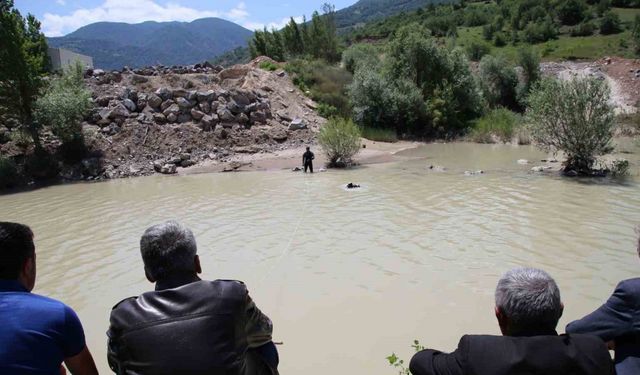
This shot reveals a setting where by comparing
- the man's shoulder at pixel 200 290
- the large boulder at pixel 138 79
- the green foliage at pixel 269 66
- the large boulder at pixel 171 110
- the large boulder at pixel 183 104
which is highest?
the green foliage at pixel 269 66

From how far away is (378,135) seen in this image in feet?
96.4

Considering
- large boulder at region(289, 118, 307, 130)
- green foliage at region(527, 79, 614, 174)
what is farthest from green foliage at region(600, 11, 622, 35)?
green foliage at region(527, 79, 614, 174)

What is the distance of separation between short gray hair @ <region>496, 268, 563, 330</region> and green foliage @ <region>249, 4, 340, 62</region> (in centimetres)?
4670

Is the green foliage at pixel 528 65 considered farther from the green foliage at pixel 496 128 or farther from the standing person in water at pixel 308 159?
the standing person in water at pixel 308 159

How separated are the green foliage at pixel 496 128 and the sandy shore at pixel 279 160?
20.0 ft

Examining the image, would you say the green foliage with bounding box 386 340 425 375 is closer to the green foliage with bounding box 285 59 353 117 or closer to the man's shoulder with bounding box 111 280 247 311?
the man's shoulder with bounding box 111 280 247 311

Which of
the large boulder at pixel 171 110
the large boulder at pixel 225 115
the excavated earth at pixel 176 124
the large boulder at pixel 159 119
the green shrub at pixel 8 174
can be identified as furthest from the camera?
the large boulder at pixel 225 115

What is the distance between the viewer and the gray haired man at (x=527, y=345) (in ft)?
7.48

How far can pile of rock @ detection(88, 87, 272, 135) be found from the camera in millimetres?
24897

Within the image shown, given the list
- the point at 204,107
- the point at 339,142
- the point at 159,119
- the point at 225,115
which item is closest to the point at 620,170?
the point at 339,142

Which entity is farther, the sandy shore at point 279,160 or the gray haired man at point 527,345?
the sandy shore at point 279,160

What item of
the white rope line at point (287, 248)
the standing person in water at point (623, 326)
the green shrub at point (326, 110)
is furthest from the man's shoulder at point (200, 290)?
the green shrub at point (326, 110)

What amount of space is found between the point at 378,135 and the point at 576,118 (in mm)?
14131

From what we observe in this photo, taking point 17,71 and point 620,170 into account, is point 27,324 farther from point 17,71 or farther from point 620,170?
point 17,71
